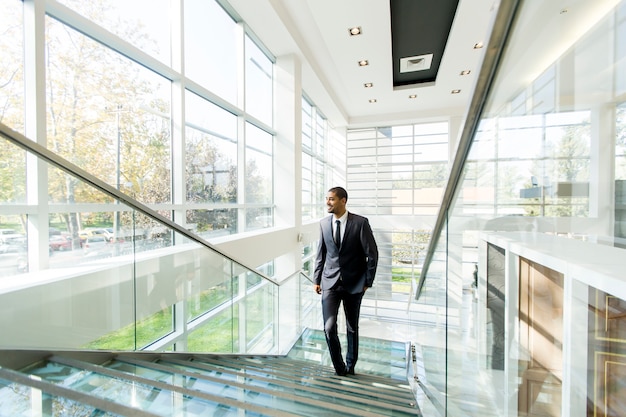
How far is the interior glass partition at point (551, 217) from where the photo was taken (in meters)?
0.79

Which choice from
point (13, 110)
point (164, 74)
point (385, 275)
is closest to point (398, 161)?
point (385, 275)

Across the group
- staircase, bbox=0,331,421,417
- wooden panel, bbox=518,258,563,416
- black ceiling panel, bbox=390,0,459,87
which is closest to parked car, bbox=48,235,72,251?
staircase, bbox=0,331,421,417

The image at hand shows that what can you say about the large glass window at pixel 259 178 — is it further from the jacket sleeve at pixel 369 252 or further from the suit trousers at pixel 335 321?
the jacket sleeve at pixel 369 252

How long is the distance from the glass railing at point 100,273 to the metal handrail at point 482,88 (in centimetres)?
Answer: 175

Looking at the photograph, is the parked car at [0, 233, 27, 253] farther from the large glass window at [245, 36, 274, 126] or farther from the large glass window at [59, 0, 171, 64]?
the large glass window at [245, 36, 274, 126]

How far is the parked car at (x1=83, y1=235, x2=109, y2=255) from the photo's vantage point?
2246 millimetres

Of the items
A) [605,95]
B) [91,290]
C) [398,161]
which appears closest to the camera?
[605,95]

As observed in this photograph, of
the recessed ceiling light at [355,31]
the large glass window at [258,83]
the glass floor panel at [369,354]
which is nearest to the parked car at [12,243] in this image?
the glass floor panel at [369,354]

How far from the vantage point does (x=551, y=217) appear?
100cm

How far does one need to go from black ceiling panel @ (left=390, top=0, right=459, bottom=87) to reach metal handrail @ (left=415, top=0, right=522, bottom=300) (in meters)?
4.91

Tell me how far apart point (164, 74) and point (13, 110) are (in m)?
1.73

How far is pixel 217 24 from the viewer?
4.61 m

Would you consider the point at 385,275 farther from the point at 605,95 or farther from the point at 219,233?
the point at 605,95

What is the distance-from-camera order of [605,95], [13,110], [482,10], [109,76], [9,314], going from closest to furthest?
[605,95]
[9,314]
[13,110]
[109,76]
[482,10]
